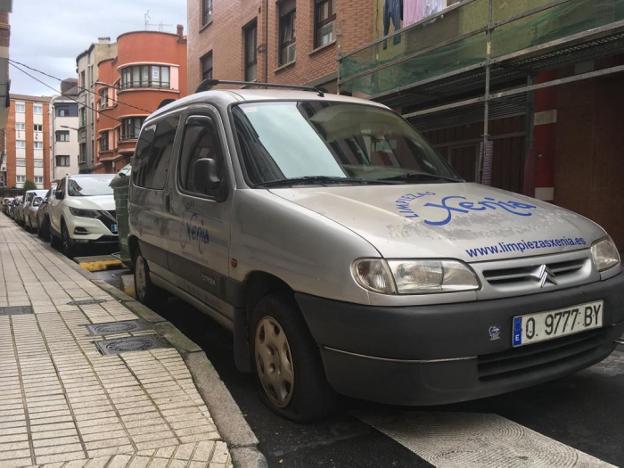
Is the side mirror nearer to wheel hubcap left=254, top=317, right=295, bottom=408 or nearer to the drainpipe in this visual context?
wheel hubcap left=254, top=317, right=295, bottom=408

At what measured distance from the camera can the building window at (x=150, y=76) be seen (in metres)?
37.1

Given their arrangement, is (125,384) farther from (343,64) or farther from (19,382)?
(343,64)

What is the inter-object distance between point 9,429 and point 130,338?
165cm

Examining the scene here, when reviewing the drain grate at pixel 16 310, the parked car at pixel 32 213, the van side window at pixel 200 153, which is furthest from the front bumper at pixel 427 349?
the parked car at pixel 32 213

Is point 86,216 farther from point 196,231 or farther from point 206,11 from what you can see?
point 206,11

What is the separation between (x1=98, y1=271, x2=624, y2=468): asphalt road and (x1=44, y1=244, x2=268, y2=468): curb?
11 cm

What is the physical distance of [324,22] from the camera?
15000 millimetres

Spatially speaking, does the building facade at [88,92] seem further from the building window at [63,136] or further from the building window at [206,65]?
the building window at [206,65]

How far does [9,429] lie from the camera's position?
114 inches

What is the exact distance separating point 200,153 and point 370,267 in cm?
214

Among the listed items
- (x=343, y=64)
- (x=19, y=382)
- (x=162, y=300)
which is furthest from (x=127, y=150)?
(x=19, y=382)

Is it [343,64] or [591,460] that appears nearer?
[591,460]

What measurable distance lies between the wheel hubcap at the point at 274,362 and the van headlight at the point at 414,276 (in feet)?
2.19

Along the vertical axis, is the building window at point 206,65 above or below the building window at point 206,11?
below
